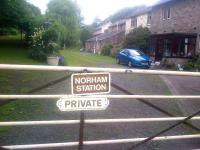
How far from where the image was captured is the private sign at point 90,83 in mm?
4023

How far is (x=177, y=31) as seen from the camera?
3422cm

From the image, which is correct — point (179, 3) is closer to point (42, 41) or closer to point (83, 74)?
point (42, 41)

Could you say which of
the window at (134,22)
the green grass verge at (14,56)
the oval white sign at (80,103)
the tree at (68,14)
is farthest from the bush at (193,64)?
the tree at (68,14)

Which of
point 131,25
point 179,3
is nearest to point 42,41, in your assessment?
point 179,3

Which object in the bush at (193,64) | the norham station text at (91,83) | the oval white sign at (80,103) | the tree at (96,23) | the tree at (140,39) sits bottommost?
the bush at (193,64)

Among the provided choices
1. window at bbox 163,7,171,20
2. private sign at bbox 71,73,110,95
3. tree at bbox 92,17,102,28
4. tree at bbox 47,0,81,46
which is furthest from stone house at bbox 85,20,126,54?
private sign at bbox 71,73,110,95

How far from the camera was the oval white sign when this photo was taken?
158 inches

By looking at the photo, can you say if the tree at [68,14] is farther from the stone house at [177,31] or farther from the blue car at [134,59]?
the blue car at [134,59]

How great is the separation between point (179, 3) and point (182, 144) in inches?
1153

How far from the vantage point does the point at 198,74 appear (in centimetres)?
469

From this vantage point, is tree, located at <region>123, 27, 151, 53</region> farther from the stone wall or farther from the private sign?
the private sign

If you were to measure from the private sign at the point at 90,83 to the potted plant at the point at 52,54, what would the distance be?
65.9 ft

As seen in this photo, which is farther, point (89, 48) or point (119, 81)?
Answer: point (89, 48)

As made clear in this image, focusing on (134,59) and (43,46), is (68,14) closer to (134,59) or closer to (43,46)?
(134,59)
